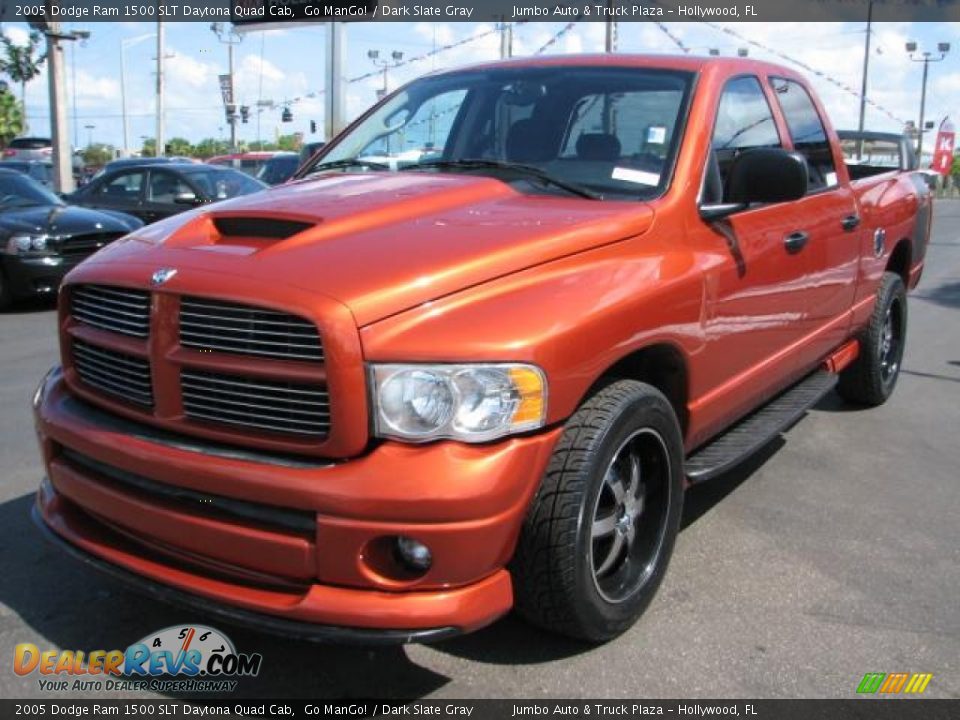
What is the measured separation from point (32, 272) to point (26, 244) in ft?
0.93

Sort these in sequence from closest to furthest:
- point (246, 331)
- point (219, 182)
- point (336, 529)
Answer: point (336, 529), point (246, 331), point (219, 182)

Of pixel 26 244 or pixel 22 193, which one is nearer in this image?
pixel 26 244

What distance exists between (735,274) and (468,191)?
3.49 ft

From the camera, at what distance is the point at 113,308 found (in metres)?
2.81

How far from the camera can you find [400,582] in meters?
2.37

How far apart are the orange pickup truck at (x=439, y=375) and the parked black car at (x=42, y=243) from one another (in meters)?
6.50

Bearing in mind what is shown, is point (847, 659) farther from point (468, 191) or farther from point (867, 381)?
point (867, 381)

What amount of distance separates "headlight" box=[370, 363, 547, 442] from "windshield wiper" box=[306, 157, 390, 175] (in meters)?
1.74

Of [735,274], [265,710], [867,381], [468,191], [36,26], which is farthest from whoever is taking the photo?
[36,26]

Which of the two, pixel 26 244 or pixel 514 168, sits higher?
pixel 514 168

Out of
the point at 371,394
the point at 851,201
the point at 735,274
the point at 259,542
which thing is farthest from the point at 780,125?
the point at 259,542

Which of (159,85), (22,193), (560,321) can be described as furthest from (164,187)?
(159,85)

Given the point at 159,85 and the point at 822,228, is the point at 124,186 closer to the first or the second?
the point at 822,228

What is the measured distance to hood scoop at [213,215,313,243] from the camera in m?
2.83
